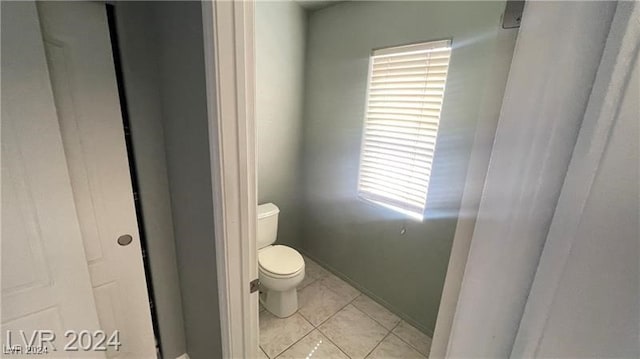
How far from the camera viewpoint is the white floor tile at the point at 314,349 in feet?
5.23

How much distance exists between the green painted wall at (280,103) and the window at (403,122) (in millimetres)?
703

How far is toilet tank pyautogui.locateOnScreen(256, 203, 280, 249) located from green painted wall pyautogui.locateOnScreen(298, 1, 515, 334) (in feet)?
1.61

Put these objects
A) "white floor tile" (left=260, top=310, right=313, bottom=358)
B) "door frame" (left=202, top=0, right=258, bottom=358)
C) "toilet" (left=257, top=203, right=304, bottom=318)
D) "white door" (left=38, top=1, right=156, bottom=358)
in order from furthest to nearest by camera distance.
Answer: "toilet" (left=257, top=203, right=304, bottom=318)
"white floor tile" (left=260, top=310, right=313, bottom=358)
"white door" (left=38, top=1, right=156, bottom=358)
"door frame" (left=202, top=0, right=258, bottom=358)

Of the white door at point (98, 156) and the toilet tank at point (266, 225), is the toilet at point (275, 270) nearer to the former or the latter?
the toilet tank at point (266, 225)

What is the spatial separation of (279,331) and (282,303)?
6.9 inches

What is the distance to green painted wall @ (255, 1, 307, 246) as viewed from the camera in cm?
195

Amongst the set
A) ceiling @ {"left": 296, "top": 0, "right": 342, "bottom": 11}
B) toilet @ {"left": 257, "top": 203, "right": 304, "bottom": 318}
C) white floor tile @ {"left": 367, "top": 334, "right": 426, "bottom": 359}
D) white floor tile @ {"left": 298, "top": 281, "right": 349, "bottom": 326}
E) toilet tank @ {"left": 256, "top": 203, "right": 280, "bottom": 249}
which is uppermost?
ceiling @ {"left": 296, "top": 0, "right": 342, "bottom": 11}

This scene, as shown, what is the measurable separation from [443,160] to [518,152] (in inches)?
53.1

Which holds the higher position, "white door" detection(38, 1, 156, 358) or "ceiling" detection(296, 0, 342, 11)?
"ceiling" detection(296, 0, 342, 11)

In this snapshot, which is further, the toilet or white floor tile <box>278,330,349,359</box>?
the toilet

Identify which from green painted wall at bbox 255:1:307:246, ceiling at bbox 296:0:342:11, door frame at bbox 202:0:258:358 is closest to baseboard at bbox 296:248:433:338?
green painted wall at bbox 255:1:307:246

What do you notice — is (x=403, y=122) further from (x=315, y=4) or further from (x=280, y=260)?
(x=280, y=260)

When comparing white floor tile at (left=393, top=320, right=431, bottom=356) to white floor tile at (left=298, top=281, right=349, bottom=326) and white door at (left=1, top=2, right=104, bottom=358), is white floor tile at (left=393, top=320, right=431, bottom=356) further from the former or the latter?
white door at (left=1, top=2, right=104, bottom=358)

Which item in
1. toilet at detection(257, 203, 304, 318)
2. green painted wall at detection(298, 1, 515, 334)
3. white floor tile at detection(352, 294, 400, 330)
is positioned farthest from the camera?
white floor tile at detection(352, 294, 400, 330)
